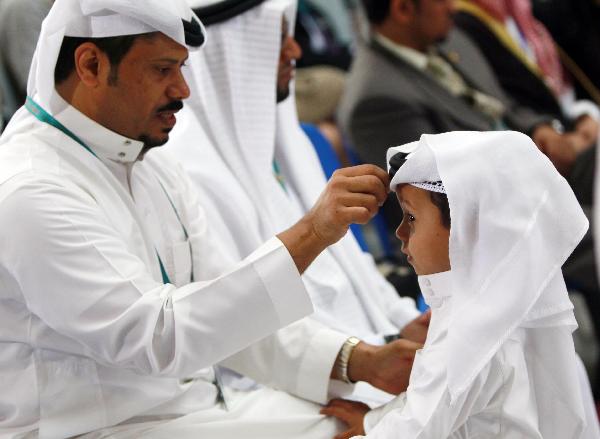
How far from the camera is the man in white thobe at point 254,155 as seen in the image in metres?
2.97

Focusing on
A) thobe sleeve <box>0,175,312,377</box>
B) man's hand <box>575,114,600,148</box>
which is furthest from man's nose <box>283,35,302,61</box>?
man's hand <box>575,114,600,148</box>

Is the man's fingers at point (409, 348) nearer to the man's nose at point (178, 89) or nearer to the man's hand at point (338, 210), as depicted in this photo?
the man's hand at point (338, 210)

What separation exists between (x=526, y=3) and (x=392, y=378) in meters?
4.10

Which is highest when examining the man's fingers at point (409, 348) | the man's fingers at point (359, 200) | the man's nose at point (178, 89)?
the man's nose at point (178, 89)

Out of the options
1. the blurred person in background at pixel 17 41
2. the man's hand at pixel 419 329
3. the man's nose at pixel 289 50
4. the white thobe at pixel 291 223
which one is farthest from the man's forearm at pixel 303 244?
the man's nose at pixel 289 50

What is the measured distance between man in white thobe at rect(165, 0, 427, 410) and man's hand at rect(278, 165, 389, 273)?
77 centimetres

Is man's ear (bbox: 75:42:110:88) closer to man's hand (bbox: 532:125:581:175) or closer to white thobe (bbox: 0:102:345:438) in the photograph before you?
white thobe (bbox: 0:102:345:438)

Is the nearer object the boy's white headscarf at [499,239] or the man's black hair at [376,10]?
the boy's white headscarf at [499,239]

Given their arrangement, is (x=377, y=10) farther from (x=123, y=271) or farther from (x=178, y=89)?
(x=123, y=271)

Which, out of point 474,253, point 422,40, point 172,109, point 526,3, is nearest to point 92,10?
point 172,109

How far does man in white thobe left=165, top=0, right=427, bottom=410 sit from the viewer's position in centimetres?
297

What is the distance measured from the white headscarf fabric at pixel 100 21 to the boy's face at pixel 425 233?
0.59 meters

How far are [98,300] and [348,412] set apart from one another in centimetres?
62

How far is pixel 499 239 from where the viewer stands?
1940 millimetres
